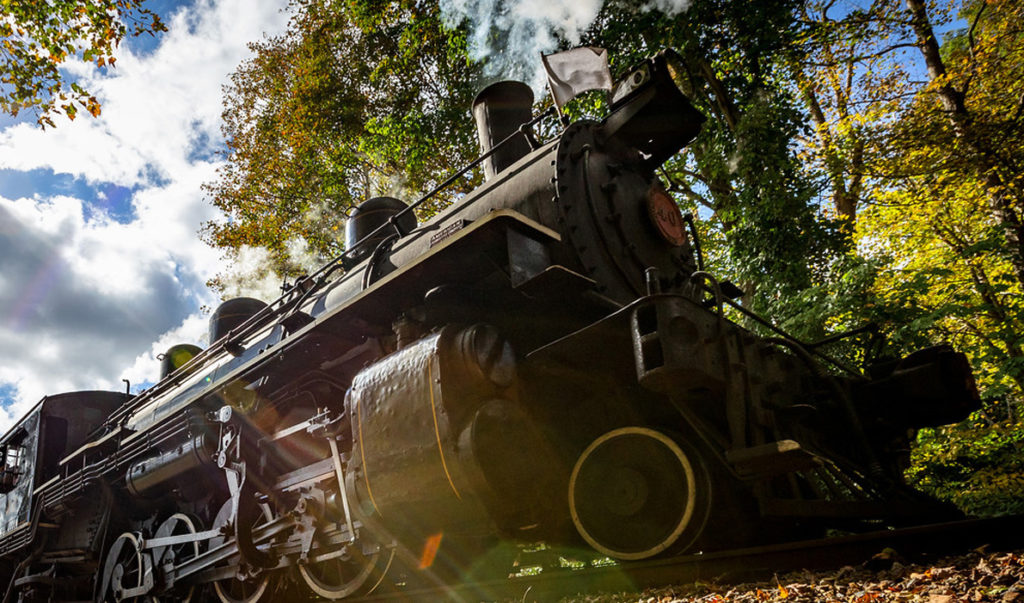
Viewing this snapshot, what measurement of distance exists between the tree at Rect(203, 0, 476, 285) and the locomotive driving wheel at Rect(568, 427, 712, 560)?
11.1m

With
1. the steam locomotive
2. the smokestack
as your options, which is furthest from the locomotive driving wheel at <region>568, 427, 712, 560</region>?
the smokestack

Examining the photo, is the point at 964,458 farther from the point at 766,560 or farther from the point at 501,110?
the point at 501,110

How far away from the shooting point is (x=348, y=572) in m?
4.07

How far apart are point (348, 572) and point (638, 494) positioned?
2.22 metres

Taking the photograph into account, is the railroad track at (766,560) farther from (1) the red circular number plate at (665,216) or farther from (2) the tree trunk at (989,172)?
(2) the tree trunk at (989,172)

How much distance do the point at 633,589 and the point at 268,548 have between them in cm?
257

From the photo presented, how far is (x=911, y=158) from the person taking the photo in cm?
800

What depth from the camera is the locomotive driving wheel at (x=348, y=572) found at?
142 inches

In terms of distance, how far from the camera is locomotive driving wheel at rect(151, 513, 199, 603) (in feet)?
16.0

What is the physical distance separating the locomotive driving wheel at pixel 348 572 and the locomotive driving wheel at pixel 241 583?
333 millimetres

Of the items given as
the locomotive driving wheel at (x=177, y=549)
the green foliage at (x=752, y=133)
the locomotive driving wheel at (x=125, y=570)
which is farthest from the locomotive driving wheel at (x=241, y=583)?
the green foliage at (x=752, y=133)

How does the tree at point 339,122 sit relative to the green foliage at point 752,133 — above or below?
above

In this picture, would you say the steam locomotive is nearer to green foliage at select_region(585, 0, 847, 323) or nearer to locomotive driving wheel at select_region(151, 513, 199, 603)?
locomotive driving wheel at select_region(151, 513, 199, 603)

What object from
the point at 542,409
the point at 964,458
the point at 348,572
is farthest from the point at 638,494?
the point at 964,458
